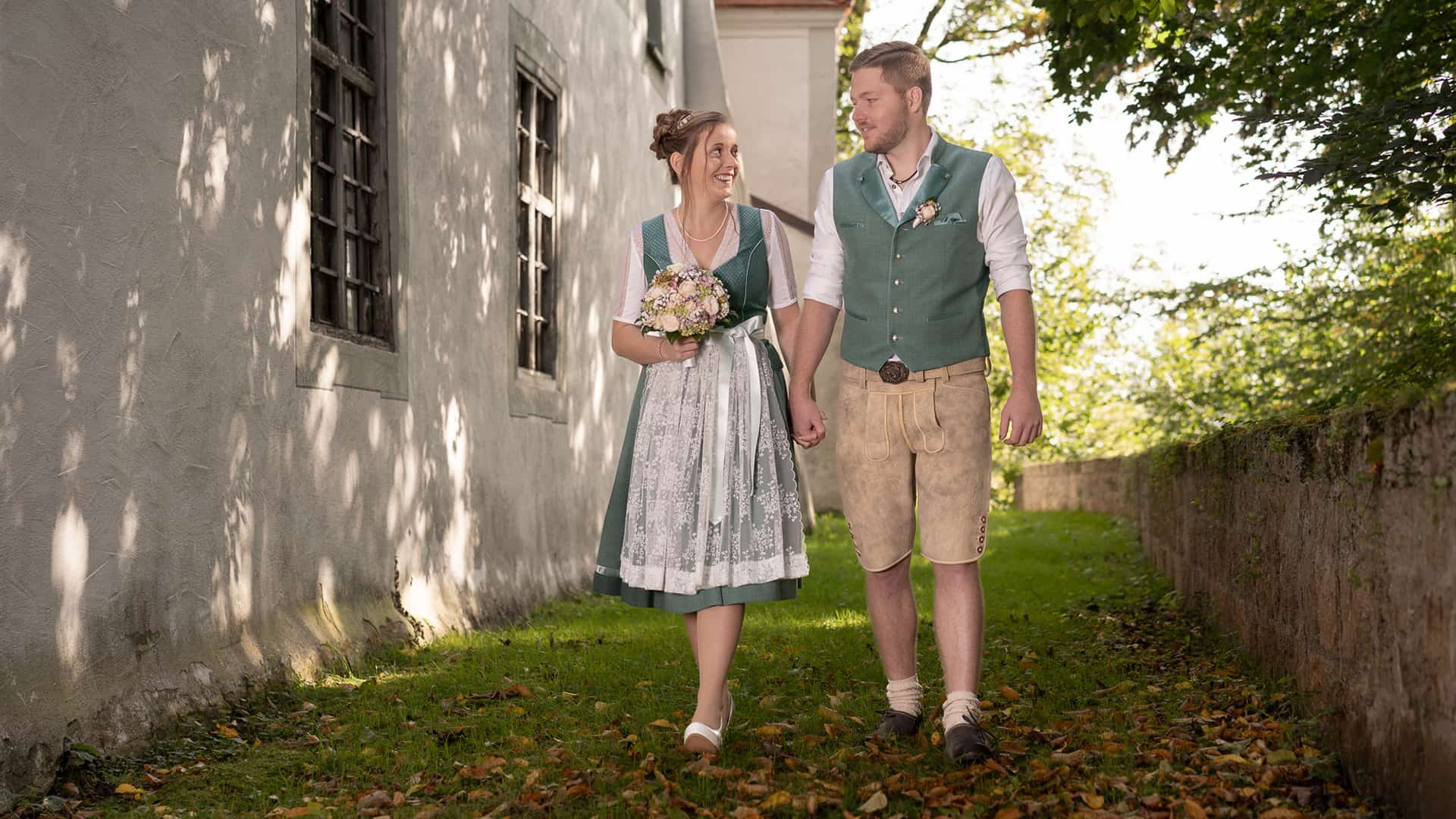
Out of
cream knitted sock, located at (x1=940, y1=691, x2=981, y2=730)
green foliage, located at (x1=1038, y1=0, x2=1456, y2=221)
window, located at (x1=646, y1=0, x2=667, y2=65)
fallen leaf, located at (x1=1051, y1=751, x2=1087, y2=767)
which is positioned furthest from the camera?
window, located at (x1=646, y1=0, x2=667, y2=65)

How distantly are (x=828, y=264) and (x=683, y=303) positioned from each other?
1.76 feet

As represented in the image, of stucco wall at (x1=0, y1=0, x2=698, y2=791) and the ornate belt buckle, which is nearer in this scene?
stucco wall at (x1=0, y1=0, x2=698, y2=791)

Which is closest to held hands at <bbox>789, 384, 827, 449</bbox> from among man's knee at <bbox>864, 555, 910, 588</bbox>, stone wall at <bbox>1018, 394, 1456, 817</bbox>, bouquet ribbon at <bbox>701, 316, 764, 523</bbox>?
bouquet ribbon at <bbox>701, 316, 764, 523</bbox>

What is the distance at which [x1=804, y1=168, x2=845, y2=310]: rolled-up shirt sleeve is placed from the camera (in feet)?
16.0

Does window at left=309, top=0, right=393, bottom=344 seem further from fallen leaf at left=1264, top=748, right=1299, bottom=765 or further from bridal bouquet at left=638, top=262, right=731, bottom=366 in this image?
fallen leaf at left=1264, top=748, right=1299, bottom=765

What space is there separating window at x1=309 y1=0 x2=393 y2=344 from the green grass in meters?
1.76

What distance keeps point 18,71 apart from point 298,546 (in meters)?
2.50

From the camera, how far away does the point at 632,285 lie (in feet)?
16.7

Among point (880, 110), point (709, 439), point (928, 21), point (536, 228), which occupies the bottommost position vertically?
point (709, 439)

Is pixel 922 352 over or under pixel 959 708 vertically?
over

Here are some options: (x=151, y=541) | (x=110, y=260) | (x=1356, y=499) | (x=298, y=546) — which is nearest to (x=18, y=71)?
(x=110, y=260)

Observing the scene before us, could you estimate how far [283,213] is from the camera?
247 inches

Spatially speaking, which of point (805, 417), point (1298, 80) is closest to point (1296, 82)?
point (1298, 80)

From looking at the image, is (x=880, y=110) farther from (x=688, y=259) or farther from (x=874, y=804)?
(x=874, y=804)
